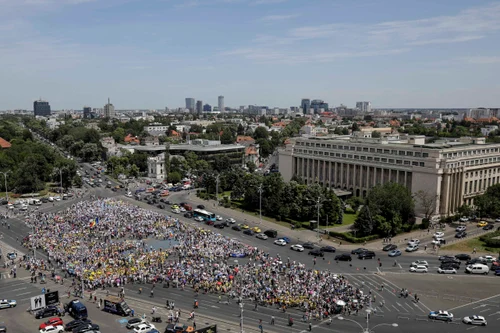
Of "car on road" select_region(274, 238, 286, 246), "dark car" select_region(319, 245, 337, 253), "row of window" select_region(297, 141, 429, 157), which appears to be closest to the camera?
"dark car" select_region(319, 245, 337, 253)

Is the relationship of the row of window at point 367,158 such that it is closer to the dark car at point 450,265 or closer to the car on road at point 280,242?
the dark car at point 450,265

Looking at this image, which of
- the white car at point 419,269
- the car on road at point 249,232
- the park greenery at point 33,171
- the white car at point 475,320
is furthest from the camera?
the park greenery at point 33,171

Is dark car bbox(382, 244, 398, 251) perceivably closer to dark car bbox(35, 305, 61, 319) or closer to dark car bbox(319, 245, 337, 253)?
dark car bbox(319, 245, 337, 253)

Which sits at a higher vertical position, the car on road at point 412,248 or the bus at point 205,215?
the bus at point 205,215

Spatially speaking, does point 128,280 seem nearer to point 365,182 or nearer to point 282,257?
point 282,257

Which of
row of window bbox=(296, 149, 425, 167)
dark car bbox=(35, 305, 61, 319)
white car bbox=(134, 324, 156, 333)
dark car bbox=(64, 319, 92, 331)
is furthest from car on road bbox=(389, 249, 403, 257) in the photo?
dark car bbox=(35, 305, 61, 319)

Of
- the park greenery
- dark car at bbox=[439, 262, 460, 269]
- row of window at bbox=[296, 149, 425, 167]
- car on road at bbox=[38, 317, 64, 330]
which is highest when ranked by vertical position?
row of window at bbox=[296, 149, 425, 167]

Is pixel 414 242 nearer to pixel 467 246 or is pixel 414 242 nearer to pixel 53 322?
pixel 467 246

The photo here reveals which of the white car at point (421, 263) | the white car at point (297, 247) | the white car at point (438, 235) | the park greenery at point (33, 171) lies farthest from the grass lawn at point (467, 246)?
the park greenery at point (33, 171)

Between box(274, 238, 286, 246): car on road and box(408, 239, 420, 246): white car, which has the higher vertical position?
box(408, 239, 420, 246): white car
